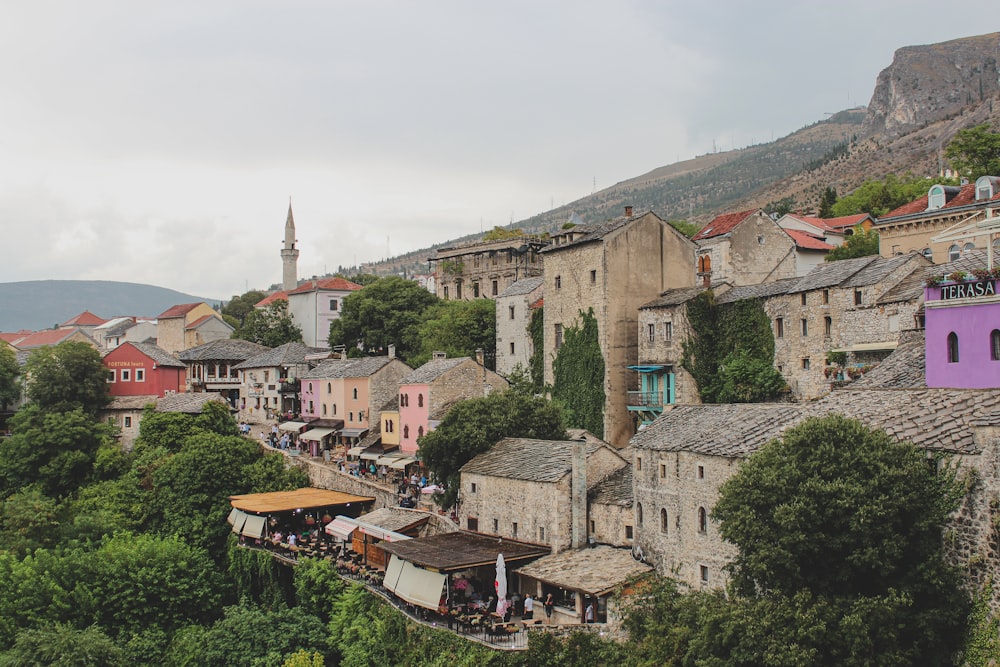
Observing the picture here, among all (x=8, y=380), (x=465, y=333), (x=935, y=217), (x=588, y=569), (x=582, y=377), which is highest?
(x=935, y=217)

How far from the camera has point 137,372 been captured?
68.5 m

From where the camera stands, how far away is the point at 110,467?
5759 centimetres

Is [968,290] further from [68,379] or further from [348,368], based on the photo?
[68,379]

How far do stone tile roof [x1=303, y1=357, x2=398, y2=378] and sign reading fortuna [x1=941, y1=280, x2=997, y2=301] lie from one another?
4047 cm

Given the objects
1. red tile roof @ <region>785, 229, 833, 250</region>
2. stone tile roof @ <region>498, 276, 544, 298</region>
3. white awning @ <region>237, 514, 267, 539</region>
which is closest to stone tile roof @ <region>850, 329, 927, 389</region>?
red tile roof @ <region>785, 229, 833, 250</region>

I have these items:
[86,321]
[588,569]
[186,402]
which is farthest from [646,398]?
[86,321]

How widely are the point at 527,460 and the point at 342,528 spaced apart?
9666mm

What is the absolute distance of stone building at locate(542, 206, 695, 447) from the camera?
47125mm

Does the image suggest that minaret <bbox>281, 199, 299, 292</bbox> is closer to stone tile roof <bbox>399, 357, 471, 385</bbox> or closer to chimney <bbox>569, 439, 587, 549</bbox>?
stone tile roof <bbox>399, 357, 471, 385</bbox>

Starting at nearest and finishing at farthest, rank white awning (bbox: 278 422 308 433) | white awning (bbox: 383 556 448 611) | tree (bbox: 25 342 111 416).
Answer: white awning (bbox: 383 556 448 611)
tree (bbox: 25 342 111 416)
white awning (bbox: 278 422 308 433)

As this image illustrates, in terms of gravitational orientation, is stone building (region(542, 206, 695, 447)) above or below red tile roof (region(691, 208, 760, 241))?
below

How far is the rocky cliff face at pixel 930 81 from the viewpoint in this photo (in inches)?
6127

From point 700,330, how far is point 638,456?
14.5 meters

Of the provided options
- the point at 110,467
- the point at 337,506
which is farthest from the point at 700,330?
the point at 110,467
